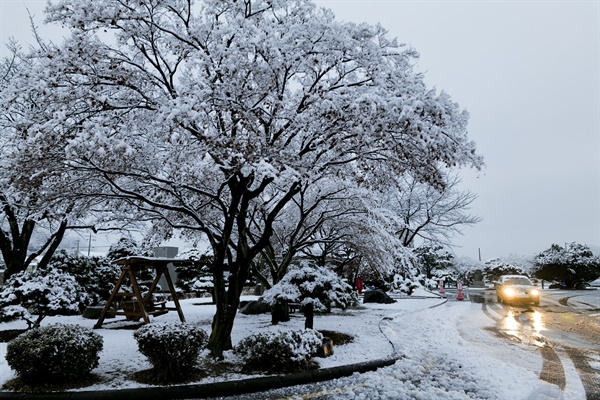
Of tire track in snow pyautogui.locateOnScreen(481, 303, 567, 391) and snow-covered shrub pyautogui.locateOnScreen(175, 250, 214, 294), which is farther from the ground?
snow-covered shrub pyautogui.locateOnScreen(175, 250, 214, 294)

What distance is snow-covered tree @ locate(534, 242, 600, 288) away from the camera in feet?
126

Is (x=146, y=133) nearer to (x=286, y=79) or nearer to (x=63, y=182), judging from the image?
(x=63, y=182)

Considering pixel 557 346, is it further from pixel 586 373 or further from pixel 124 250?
pixel 124 250

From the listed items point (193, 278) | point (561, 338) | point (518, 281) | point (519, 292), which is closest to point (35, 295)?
point (561, 338)

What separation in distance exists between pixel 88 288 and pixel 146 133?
11.0 meters

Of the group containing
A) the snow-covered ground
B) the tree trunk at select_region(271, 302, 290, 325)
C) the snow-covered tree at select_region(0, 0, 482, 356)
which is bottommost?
the snow-covered ground

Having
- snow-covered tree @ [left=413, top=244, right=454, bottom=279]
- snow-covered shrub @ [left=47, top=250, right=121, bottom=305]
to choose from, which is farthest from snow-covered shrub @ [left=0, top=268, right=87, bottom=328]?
snow-covered tree @ [left=413, top=244, right=454, bottom=279]

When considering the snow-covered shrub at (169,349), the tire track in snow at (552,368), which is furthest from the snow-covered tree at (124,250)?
the tire track in snow at (552,368)

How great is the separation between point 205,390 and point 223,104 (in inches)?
174

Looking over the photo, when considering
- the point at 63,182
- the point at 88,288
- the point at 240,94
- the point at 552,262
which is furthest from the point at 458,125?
the point at 552,262

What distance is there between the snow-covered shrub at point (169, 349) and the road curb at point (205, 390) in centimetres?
49

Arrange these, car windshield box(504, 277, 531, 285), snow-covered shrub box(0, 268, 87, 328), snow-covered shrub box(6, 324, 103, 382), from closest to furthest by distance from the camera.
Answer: snow-covered shrub box(6, 324, 103, 382), snow-covered shrub box(0, 268, 87, 328), car windshield box(504, 277, 531, 285)

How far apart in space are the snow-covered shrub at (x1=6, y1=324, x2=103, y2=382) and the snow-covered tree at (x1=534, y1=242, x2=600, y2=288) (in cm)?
4393

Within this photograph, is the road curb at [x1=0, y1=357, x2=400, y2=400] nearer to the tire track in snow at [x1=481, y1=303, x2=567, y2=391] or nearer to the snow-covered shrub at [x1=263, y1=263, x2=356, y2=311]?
the snow-covered shrub at [x1=263, y1=263, x2=356, y2=311]
